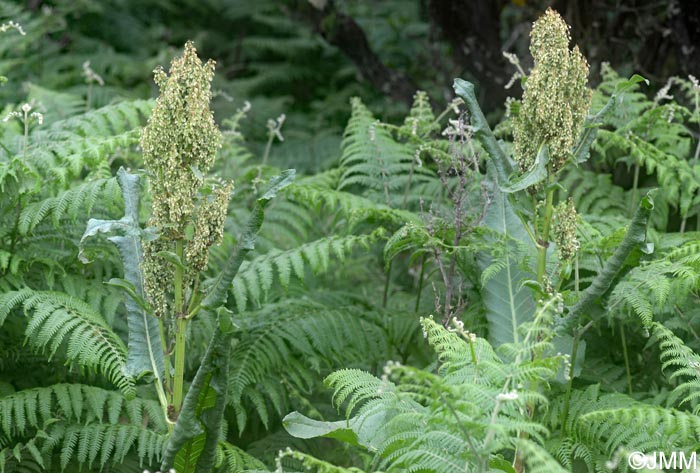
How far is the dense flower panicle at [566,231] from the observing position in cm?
274

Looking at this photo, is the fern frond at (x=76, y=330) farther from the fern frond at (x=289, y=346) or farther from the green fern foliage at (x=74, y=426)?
the fern frond at (x=289, y=346)

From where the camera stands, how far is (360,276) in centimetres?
499

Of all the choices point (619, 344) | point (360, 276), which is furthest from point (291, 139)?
point (619, 344)

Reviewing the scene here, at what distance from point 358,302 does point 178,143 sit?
172 cm

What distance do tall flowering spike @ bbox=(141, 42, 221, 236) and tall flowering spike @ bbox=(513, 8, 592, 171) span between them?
0.99 m

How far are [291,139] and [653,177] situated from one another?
325 centimetres

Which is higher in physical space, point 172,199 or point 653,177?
point 172,199

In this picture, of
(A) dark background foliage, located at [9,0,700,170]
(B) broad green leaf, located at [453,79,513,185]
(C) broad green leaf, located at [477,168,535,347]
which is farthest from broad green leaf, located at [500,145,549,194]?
(A) dark background foliage, located at [9,0,700,170]

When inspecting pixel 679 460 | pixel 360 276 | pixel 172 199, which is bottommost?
pixel 360 276

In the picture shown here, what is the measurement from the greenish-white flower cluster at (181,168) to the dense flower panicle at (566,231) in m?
1.03

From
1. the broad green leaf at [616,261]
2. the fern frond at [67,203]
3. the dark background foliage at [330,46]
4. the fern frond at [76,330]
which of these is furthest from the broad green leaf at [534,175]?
the dark background foliage at [330,46]

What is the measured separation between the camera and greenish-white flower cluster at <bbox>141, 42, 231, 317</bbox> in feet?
8.51

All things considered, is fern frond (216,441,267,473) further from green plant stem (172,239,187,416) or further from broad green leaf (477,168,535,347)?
broad green leaf (477,168,535,347)

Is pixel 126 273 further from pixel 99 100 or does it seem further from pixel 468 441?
pixel 99 100
